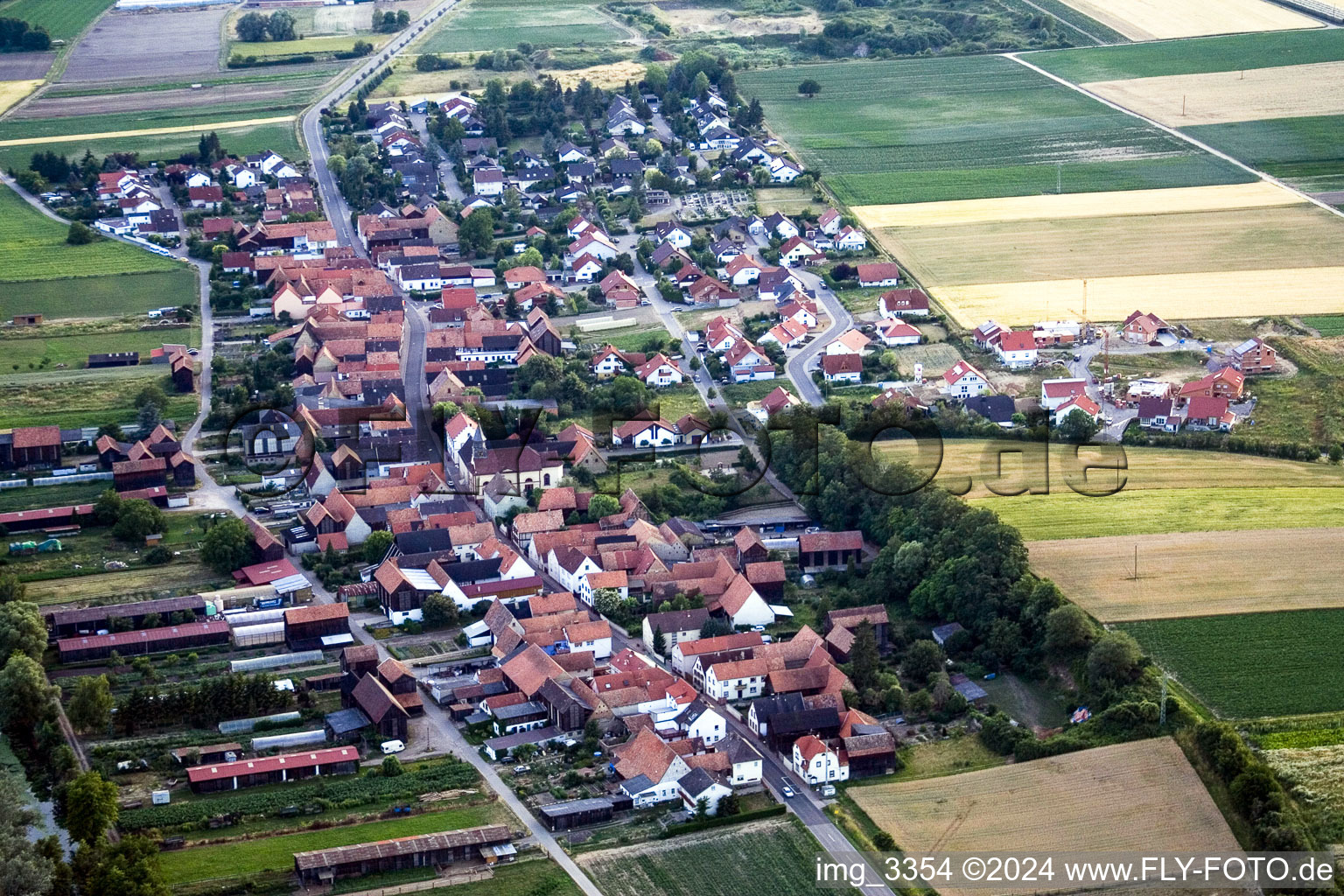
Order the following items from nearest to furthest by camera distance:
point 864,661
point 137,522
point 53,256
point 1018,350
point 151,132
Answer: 1. point 864,661
2. point 137,522
3. point 1018,350
4. point 53,256
5. point 151,132

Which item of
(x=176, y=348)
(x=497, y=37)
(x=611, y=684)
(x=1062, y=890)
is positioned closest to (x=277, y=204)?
(x=176, y=348)

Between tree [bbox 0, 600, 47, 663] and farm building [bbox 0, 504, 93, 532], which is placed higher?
tree [bbox 0, 600, 47, 663]

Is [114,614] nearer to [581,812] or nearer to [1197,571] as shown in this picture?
[581,812]

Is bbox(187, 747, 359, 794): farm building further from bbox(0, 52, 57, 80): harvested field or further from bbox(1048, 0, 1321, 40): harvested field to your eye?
bbox(1048, 0, 1321, 40): harvested field

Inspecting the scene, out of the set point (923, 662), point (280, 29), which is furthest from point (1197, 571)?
point (280, 29)

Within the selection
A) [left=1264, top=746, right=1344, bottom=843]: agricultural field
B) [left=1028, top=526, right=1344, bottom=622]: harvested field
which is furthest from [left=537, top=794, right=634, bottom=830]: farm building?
[left=1264, top=746, right=1344, bottom=843]: agricultural field

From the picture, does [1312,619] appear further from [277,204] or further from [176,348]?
[277,204]

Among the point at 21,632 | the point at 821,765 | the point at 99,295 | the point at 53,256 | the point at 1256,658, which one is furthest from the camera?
the point at 53,256
